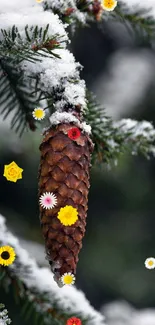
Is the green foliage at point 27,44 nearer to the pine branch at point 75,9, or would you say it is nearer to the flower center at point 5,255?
the pine branch at point 75,9

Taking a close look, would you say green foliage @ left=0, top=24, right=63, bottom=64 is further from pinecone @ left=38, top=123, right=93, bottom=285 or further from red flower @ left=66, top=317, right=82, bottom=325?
red flower @ left=66, top=317, right=82, bottom=325

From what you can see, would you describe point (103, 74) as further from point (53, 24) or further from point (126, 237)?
point (53, 24)

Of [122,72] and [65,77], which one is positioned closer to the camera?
[65,77]

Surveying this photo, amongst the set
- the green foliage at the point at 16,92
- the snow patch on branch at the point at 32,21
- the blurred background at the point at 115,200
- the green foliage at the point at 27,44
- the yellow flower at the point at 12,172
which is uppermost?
the blurred background at the point at 115,200

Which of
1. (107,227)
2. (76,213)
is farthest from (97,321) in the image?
(107,227)

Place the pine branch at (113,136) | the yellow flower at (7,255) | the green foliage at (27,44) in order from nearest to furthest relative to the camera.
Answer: the green foliage at (27,44) < the yellow flower at (7,255) < the pine branch at (113,136)

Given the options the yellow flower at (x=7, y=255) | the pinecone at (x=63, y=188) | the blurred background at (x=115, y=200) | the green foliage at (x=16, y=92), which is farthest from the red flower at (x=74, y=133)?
the blurred background at (x=115, y=200)

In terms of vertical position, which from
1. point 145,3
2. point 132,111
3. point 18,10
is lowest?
point 18,10
